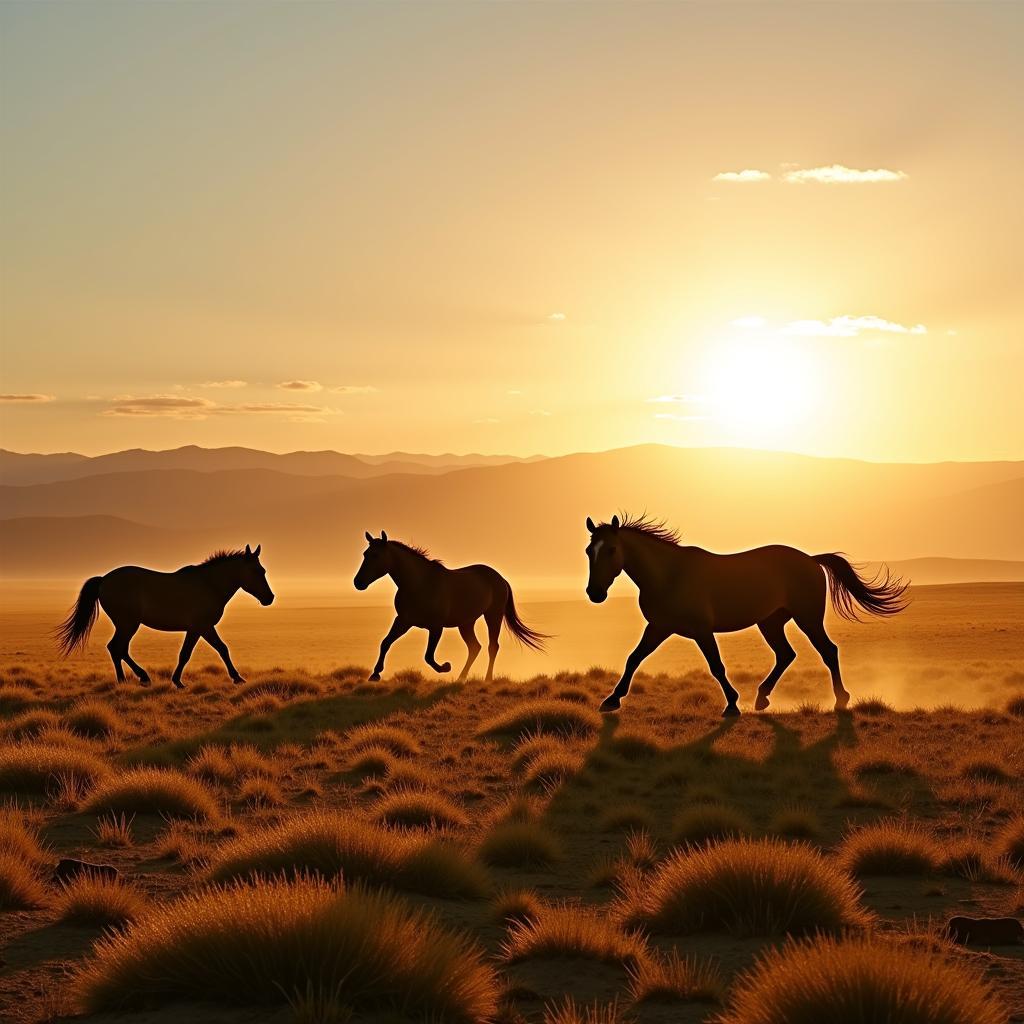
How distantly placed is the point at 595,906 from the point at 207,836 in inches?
167

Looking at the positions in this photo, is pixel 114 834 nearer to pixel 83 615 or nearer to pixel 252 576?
pixel 252 576

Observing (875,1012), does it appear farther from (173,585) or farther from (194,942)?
(173,585)

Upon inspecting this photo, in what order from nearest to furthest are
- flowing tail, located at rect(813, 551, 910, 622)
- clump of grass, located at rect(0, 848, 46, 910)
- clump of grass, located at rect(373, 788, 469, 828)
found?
clump of grass, located at rect(0, 848, 46, 910) < clump of grass, located at rect(373, 788, 469, 828) < flowing tail, located at rect(813, 551, 910, 622)

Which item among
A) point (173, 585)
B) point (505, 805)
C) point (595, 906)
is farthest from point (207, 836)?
point (173, 585)

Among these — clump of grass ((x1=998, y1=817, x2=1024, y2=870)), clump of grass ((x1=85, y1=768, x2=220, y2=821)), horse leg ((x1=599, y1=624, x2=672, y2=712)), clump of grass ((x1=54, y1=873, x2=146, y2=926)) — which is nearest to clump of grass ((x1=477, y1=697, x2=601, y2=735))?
horse leg ((x1=599, y1=624, x2=672, y2=712))

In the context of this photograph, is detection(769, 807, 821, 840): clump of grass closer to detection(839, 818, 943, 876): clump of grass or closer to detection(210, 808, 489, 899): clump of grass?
detection(839, 818, 943, 876): clump of grass

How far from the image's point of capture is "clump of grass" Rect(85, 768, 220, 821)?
12570 millimetres

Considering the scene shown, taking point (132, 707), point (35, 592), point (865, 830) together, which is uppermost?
point (865, 830)

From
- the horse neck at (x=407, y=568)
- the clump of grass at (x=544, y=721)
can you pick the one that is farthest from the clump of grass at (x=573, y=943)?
the horse neck at (x=407, y=568)

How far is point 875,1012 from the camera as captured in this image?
5531mm

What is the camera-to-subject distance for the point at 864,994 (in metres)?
5.59

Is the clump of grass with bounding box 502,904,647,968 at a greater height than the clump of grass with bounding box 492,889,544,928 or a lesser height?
greater

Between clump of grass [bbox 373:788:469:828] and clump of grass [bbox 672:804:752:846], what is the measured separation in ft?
7.08

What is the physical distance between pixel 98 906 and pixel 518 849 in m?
3.70
